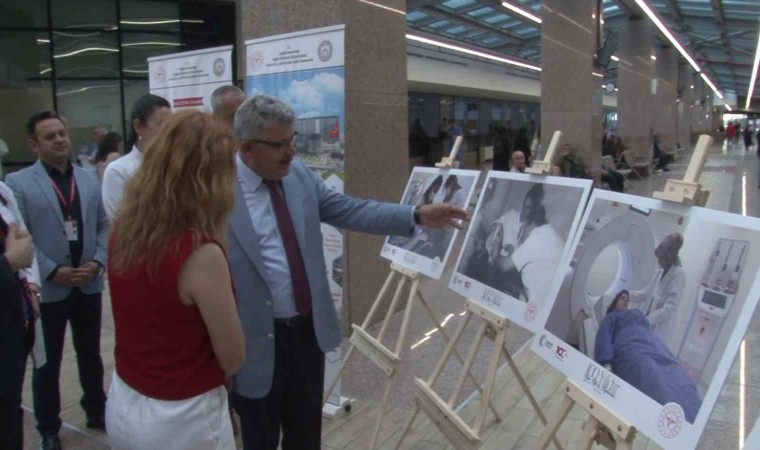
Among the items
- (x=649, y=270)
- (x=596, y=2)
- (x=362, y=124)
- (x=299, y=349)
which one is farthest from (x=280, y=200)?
(x=596, y=2)

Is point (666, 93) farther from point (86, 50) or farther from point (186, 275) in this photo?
point (186, 275)

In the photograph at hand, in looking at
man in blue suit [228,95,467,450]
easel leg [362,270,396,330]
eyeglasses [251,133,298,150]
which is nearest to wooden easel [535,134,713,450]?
man in blue suit [228,95,467,450]

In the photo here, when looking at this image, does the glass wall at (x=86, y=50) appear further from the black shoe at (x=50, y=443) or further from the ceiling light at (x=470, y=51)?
the black shoe at (x=50, y=443)

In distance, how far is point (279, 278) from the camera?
2168mm

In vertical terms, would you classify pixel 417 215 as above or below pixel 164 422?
above

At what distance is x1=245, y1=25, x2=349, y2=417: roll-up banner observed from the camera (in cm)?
380

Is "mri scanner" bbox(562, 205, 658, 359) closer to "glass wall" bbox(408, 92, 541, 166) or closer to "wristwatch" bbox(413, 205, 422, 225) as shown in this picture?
"wristwatch" bbox(413, 205, 422, 225)

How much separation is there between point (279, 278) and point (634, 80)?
17.8 m

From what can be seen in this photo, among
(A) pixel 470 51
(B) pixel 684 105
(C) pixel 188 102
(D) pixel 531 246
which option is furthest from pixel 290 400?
(B) pixel 684 105

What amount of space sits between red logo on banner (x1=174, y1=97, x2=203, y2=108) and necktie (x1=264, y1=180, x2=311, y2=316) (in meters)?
3.17

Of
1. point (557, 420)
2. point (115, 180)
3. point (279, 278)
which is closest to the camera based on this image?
point (557, 420)

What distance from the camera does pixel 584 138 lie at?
11.6 meters

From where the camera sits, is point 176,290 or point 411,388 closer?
point 176,290

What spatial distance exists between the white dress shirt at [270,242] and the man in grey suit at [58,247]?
1.47 m
